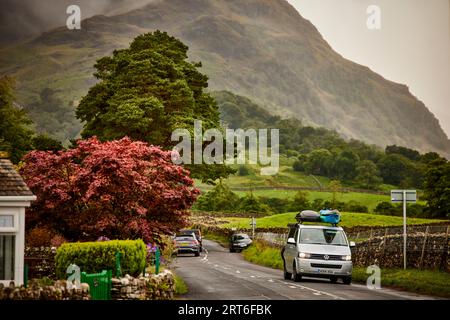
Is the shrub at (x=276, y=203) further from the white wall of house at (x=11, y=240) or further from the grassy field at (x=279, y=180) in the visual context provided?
the white wall of house at (x=11, y=240)

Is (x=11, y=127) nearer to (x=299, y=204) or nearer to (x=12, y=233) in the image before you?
(x=12, y=233)

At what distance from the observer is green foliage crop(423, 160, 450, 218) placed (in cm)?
9631

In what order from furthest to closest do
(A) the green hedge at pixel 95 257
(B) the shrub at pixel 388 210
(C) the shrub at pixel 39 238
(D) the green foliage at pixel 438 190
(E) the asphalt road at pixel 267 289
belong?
(B) the shrub at pixel 388 210 → (D) the green foliage at pixel 438 190 → (C) the shrub at pixel 39 238 → (E) the asphalt road at pixel 267 289 → (A) the green hedge at pixel 95 257

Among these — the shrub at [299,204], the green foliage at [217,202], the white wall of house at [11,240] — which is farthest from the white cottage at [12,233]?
the green foliage at [217,202]

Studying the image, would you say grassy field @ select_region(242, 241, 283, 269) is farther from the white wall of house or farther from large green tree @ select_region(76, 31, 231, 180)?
the white wall of house

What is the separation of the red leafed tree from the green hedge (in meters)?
4.81

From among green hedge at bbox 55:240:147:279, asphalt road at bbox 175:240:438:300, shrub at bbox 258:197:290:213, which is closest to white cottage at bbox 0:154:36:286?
green hedge at bbox 55:240:147:279

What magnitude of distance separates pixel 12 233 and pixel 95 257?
235 cm

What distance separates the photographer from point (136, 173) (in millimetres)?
28969

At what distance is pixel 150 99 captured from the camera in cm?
5422

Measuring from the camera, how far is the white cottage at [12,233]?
893 inches

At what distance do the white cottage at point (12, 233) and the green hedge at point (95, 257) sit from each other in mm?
1131

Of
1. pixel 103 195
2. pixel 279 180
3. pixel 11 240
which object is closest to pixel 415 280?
pixel 103 195
